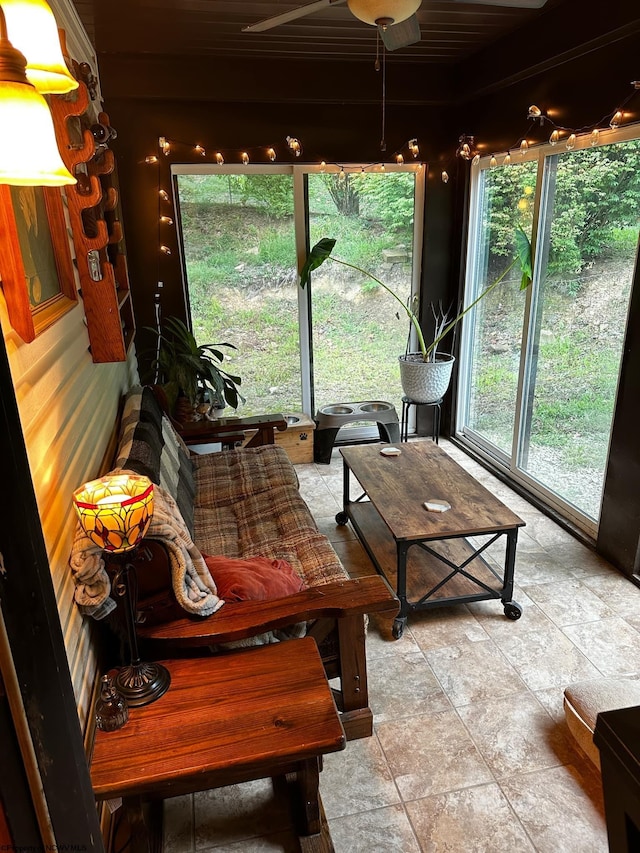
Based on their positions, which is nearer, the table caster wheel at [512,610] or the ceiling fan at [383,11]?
the ceiling fan at [383,11]

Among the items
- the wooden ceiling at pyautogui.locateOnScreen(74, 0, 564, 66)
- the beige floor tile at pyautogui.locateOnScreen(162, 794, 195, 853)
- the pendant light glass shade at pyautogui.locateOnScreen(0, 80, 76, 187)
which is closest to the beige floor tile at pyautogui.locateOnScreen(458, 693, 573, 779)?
the beige floor tile at pyautogui.locateOnScreen(162, 794, 195, 853)

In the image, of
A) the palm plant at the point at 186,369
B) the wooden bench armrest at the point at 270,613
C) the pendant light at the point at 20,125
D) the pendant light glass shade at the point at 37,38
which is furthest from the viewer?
the palm plant at the point at 186,369

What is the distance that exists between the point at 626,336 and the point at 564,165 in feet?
3.72

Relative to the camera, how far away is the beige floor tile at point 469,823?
5.13 ft

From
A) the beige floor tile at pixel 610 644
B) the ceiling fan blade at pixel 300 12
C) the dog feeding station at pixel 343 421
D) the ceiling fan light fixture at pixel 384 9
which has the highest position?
the ceiling fan blade at pixel 300 12

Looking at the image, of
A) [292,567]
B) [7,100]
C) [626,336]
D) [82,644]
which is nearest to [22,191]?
[7,100]

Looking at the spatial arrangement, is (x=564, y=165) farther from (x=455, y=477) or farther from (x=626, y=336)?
(x=455, y=477)

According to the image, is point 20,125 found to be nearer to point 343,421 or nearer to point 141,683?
point 141,683

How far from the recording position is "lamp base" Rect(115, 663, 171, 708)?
4.34ft

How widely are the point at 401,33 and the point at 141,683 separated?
2.55 meters

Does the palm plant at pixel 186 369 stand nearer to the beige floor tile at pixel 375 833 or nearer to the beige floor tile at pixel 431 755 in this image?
the beige floor tile at pixel 431 755

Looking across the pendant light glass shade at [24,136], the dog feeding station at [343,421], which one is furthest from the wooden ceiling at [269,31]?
the pendant light glass shade at [24,136]

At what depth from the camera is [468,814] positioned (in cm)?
165

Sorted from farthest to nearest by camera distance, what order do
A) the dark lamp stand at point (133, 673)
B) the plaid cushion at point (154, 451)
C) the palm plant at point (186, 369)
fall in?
the palm plant at point (186, 369) < the plaid cushion at point (154, 451) < the dark lamp stand at point (133, 673)
